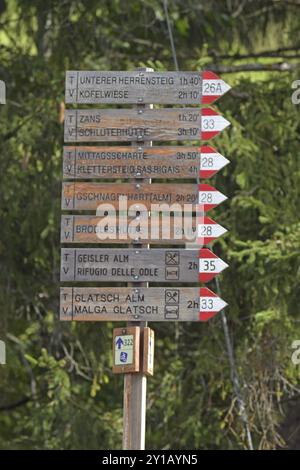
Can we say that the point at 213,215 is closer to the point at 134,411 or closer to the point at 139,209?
the point at 139,209

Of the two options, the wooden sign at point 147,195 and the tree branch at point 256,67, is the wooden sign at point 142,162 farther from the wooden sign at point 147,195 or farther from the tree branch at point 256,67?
the tree branch at point 256,67

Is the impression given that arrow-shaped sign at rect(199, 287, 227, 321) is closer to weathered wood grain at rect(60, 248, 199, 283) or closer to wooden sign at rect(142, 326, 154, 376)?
weathered wood grain at rect(60, 248, 199, 283)

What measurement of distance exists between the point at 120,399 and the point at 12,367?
1205 mm

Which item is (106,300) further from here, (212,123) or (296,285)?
(296,285)

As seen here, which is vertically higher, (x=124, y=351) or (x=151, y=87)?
(x=151, y=87)

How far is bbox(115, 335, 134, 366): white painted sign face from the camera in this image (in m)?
7.52

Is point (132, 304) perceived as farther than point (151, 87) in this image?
No

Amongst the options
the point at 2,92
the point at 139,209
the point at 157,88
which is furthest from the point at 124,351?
the point at 2,92

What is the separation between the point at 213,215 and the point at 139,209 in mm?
4631

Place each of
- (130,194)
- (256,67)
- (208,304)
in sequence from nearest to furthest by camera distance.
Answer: (208,304)
(130,194)
(256,67)

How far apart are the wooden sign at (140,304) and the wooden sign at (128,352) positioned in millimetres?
78

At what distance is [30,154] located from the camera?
42.0 feet

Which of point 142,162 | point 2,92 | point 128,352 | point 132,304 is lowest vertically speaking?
point 128,352

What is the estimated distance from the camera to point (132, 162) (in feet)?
25.3
